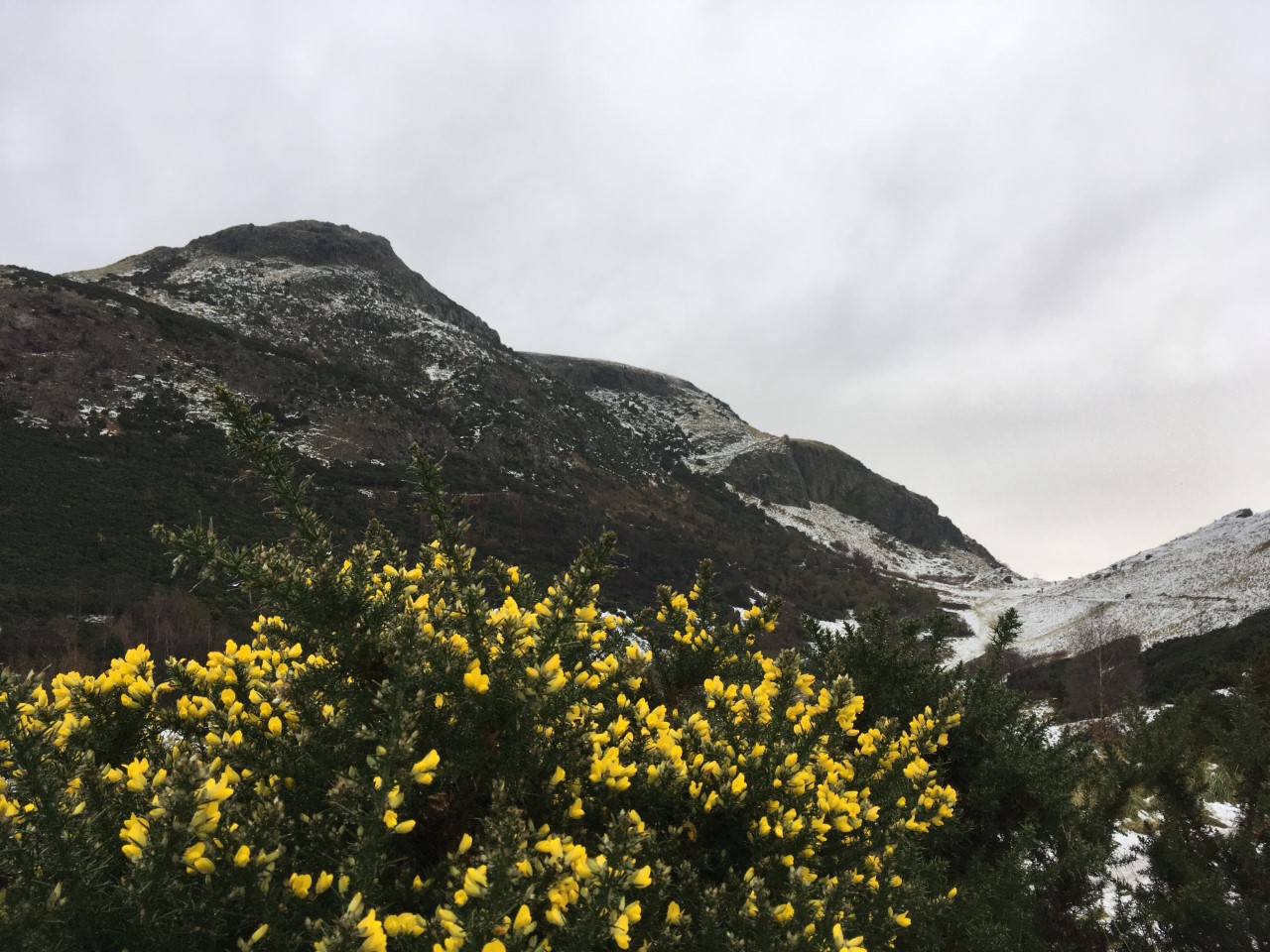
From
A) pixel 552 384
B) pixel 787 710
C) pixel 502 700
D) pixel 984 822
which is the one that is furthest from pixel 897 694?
pixel 552 384

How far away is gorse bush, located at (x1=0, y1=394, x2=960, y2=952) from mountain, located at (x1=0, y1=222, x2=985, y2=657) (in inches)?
30.7

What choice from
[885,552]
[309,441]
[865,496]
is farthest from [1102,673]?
[865,496]

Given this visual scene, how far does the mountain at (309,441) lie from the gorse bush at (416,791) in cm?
78

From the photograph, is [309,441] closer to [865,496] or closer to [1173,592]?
[1173,592]

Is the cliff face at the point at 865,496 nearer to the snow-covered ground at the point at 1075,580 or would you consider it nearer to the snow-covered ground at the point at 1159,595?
the snow-covered ground at the point at 1075,580

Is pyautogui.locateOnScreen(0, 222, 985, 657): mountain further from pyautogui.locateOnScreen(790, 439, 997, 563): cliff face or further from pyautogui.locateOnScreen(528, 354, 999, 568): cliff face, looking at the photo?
Result: pyautogui.locateOnScreen(790, 439, 997, 563): cliff face

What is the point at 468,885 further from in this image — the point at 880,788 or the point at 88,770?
the point at 880,788

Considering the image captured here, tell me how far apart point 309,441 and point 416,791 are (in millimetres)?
40533

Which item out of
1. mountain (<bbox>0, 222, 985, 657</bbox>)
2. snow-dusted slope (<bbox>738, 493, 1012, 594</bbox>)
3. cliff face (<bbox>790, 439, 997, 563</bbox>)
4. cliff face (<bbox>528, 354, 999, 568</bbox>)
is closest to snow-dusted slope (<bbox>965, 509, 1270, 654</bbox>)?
mountain (<bbox>0, 222, 985, 657</bbox>)

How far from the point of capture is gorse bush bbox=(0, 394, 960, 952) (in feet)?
4.77

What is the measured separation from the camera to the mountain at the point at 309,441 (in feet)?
70.6

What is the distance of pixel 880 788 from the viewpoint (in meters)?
2.99

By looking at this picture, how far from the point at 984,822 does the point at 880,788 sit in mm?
3201

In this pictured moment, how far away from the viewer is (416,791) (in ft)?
6.41
